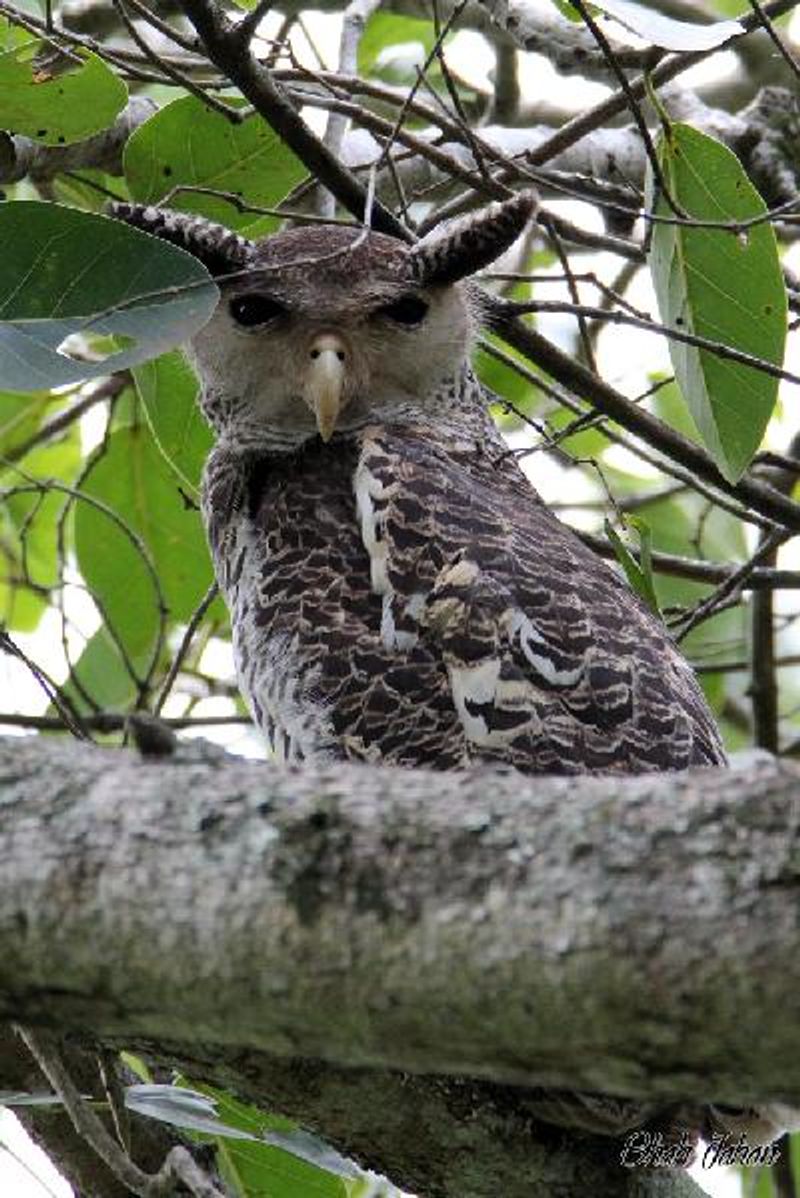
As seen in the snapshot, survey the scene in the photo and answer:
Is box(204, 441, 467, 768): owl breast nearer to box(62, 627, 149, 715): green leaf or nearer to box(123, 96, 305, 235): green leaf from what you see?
box(123, 96, 305, 235): green leaf

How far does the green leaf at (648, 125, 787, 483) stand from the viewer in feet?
11.1

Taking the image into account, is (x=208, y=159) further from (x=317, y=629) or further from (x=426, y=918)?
(x=426, y=918)

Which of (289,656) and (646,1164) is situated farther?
(289,656)

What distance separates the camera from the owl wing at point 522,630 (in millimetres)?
3283

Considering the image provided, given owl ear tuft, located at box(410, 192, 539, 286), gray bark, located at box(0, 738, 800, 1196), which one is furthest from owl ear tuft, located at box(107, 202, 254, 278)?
gray bark, located at box(0, 738, 800, 1196)

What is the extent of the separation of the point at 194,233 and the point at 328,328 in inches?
15.5

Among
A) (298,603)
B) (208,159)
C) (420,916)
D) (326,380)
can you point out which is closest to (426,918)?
(420,916)

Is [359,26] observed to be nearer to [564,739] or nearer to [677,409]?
[677,409]

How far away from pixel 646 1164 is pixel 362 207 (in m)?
1.70

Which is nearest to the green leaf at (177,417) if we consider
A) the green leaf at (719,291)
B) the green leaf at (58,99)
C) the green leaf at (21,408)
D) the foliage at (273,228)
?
the foliage at (273,228)

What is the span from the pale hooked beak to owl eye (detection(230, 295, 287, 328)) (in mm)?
115

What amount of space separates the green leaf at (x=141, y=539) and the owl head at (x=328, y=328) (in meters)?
0.53

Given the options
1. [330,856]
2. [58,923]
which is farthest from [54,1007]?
[330,856]

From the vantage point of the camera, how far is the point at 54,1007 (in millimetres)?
1770
